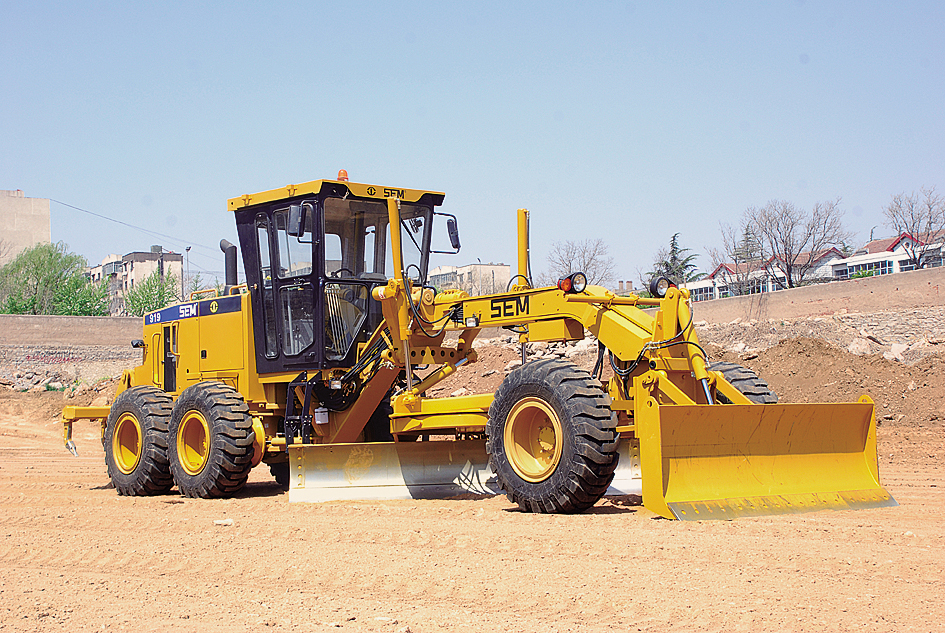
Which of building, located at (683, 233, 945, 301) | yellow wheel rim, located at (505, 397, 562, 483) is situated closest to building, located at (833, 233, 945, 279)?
building, located at (683, 233, 945, 301)

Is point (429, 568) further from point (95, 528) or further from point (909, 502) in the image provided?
point (909, 502)

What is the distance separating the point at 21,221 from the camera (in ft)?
232

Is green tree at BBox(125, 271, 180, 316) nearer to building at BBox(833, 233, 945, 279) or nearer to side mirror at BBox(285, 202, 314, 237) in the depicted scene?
building at BBox(833, 233, 945, 279)

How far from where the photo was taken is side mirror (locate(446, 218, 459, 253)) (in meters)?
11.3

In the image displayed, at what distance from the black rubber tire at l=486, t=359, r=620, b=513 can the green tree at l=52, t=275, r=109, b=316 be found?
53.2 metres

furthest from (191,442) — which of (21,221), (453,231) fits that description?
(21,221)

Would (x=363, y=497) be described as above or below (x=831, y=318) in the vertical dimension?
below

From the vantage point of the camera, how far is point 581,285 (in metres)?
8.44

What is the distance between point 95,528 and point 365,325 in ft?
12.8

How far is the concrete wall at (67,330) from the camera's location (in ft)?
124

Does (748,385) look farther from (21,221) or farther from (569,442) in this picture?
(21,221)

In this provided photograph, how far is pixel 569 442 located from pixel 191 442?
552 cm

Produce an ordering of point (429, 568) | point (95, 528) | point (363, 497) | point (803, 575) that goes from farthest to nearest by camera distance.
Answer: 1. point (363, 497)
2. point (95, 528)
3. point (429, 568)
4. point (803, 575)

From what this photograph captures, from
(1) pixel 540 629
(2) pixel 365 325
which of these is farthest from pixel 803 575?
(2) pixel 365 325
